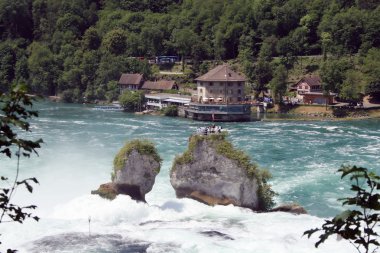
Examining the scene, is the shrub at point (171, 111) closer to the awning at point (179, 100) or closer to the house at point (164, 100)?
the house at point (164, 100)

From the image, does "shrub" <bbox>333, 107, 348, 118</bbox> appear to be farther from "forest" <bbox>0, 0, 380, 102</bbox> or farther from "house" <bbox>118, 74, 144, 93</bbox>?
"house" <bbox>118, 74, 144, 93</bbox>

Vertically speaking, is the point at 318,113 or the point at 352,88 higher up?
the point at 352,88

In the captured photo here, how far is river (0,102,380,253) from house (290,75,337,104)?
14.5m

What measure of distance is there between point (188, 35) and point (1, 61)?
135 ft

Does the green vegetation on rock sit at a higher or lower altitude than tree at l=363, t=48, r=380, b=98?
lower

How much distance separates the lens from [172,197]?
34031mm

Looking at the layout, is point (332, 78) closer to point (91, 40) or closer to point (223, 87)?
point (223, 87)

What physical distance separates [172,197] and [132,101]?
2046 inches

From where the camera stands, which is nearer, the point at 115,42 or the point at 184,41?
the point at 184,41

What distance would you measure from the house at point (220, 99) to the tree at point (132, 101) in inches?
388

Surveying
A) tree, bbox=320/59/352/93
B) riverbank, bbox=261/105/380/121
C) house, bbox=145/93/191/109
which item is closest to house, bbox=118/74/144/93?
house, bbox=145/93/191/109

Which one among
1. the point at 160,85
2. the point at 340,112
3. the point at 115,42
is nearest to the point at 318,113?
the point at 340,112

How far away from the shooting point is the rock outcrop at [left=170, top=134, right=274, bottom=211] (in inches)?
1196

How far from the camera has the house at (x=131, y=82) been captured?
96.4 m
